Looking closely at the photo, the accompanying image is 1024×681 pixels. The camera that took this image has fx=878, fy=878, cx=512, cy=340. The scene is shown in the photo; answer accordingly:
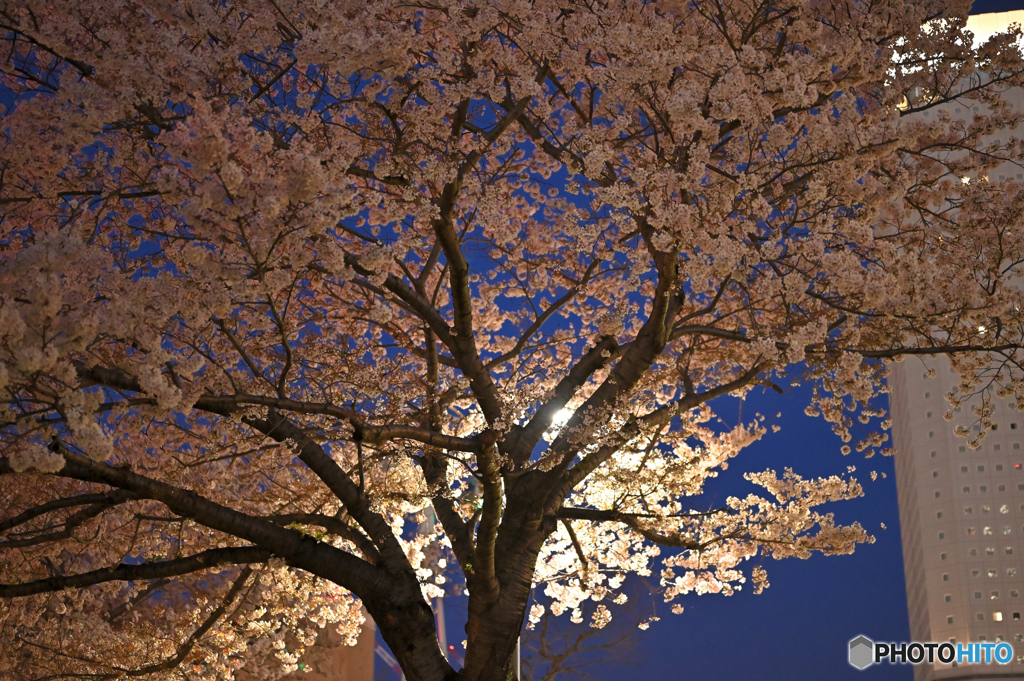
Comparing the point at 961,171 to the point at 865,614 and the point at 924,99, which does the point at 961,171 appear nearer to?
the point at 924,99

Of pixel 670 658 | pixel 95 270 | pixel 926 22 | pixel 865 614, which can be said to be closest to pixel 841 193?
pixel 926 22

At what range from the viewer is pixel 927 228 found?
7.28 metres

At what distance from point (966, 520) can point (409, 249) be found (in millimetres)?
53077

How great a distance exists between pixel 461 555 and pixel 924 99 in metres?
5.55

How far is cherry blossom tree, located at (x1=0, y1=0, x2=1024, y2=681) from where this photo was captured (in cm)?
504

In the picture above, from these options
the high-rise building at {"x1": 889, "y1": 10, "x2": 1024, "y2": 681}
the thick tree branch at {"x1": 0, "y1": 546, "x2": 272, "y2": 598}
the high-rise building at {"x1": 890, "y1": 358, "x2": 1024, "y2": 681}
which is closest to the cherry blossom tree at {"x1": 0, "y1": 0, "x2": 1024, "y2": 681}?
the thick tree branch at {"x1": 0, "y1": 546, "x2": 272, "y2": 598}

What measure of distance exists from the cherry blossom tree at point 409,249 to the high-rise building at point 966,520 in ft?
137

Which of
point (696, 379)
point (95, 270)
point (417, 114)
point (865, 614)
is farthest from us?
point (865, 614)

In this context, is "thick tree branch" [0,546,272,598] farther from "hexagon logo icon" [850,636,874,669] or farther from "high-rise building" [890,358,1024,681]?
"high-rise building" [890,358,1024,681]

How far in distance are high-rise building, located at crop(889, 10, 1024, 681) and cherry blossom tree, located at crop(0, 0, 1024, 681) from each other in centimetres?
4168

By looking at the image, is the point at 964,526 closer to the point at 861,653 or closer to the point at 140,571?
the point at 861,653

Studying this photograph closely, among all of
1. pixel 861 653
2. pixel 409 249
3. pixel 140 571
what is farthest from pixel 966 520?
pixel 140 571

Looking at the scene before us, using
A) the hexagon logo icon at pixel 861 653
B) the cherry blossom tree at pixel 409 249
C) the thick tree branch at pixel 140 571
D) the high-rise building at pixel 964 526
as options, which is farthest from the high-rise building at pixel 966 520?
the thick tree branch at pixel 140 571

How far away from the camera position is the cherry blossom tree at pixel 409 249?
5035mm
